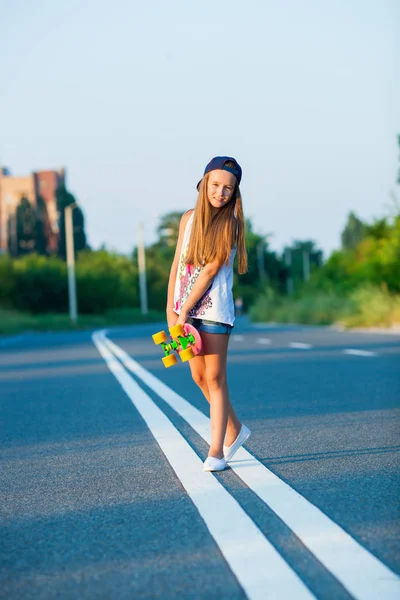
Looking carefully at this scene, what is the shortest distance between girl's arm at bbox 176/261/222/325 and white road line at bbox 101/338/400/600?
0.90 m

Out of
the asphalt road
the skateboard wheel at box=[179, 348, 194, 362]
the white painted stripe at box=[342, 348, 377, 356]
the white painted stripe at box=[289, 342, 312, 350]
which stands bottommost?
the white painted stripe at box=[289, 342, 312, 350]

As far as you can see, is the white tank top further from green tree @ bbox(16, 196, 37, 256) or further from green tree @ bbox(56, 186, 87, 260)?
green tree @ bbox(16, 196, 37, 256)

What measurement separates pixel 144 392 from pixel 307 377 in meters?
2.15

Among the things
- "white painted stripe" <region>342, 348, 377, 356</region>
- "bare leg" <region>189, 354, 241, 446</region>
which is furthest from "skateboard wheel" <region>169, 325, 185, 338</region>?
"white painted stripe" <region>342, 348, 377, 356</region>

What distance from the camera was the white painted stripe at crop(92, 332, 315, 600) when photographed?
319cm

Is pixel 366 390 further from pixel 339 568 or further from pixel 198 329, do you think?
pixel 339 568

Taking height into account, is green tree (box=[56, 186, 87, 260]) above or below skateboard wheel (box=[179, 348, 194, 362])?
above

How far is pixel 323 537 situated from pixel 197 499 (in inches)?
38.3

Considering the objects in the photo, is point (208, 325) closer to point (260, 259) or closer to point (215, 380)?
point (215, 380)

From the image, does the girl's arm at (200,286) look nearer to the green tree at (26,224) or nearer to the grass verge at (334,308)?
the grass verge at (334,308)

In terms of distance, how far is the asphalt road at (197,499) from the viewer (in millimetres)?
3330

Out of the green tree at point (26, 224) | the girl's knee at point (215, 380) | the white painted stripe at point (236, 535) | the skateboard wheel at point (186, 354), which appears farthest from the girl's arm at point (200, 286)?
the green tree at point (26, 224)

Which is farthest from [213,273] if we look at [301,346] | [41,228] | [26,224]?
[26,224]

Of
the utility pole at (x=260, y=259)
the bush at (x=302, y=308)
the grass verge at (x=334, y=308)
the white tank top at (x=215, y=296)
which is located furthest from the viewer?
the utility pole at (x=260, y=259)
